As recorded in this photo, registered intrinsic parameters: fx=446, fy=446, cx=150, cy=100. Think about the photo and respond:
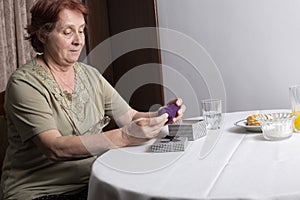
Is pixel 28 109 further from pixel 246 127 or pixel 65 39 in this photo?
pixel 246 127

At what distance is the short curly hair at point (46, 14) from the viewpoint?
184 centimetres

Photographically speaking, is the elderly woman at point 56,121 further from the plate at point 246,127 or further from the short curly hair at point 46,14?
the plate at point 246,127

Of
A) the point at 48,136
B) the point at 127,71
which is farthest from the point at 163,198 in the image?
the point at 127,71

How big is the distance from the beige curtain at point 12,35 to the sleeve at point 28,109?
3.32 feet

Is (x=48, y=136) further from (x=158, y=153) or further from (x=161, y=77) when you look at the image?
(x=161, y=77)

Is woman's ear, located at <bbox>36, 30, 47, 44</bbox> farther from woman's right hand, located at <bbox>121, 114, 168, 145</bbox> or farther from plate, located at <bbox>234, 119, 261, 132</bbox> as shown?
plate, located at <bbox>234, 119, 261, 132</bbox>

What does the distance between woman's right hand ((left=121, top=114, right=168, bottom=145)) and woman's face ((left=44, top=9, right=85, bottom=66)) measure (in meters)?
0.44

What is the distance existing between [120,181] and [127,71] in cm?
246

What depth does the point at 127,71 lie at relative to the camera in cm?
366

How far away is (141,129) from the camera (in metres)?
1.64

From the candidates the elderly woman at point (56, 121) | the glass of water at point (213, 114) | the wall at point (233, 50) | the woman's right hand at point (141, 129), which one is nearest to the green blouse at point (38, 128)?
the elderly woman at point (56, 121)

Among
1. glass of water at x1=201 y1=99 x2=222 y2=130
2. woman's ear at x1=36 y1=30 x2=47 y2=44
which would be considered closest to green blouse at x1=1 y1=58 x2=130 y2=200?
woman's ear at x1=36 y1=30 x2=47 y2=44

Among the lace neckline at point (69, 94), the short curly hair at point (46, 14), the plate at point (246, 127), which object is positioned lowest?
the plate at point (246, 127)

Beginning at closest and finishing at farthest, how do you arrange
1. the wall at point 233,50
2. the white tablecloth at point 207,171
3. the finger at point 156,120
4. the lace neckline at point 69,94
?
the white tablecloth at point 207,171 < the finger at point 156,120 < the lace neckline at point 69,94 < the wall at point 233,50
